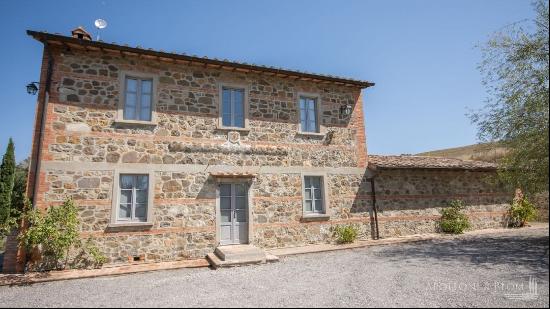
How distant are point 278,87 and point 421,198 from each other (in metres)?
7.61

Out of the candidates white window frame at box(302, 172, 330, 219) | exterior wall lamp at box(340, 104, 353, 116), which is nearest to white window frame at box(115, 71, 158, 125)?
white window frame at box(302, 172, 330, 219)

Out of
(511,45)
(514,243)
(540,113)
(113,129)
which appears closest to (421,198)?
(514,243)

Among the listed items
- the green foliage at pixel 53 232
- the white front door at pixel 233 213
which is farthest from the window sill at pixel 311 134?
the green foliage at pixel 53 232

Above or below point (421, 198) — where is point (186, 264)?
below

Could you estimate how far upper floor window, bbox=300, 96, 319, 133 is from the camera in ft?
37.4

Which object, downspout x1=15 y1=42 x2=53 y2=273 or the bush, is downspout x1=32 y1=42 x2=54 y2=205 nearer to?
downspout x1=15 y1=42 x2=53 y2=273

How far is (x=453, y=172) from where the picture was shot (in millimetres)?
13297

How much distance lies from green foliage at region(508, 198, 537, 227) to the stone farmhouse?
4.46 metres

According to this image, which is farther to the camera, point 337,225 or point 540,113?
point 337,225

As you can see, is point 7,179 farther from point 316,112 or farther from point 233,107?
point 316,112

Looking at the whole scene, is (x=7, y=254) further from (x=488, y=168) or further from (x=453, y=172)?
(x=488, y=168)

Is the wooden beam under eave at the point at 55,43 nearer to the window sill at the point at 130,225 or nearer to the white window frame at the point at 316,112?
the window sill at the point at 130,225

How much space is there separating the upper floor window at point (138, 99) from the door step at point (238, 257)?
4.68 m

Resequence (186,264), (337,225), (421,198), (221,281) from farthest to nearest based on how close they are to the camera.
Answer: (421,198) < (337,225) < (186,264) < (221,281)
